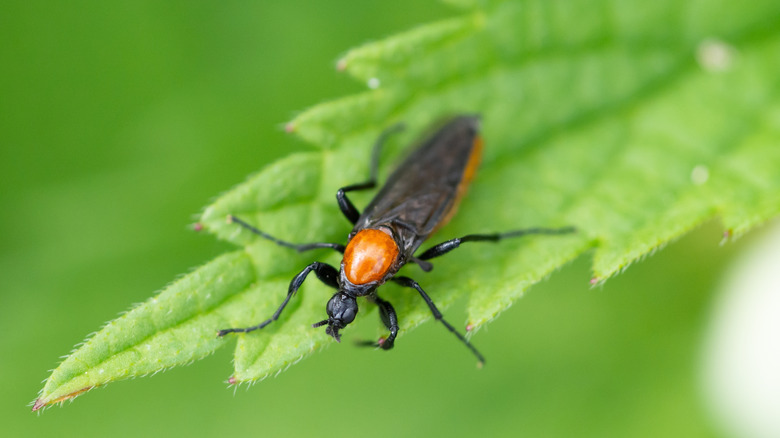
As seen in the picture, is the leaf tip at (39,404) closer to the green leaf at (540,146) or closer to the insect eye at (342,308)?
the green leaf at (540,146)

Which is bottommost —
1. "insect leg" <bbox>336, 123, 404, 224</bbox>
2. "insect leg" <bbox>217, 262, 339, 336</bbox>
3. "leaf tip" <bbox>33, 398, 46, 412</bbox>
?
"insect leg" <bbox>217, 262, 339, 336</bbox>

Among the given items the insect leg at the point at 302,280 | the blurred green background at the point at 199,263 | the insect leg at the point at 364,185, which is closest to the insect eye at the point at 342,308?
the insect leg at the point at 302,280

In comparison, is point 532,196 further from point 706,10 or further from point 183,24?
point 183,24

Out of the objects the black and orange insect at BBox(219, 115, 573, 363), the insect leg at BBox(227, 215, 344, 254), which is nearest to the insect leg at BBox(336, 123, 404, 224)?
the black and orange insect at BBox(219, 115, 573, 363)

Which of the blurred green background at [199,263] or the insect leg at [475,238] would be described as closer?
the insect leg at [475,238]

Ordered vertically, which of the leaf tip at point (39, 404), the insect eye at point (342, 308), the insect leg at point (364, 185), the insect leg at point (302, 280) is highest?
the leaf tip at point (39, 404)

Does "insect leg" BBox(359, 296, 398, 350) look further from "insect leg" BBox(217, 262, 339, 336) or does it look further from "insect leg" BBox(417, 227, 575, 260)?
"insect leg" BBox(417, 227, 575, 260)

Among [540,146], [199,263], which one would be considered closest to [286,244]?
[199,263]
